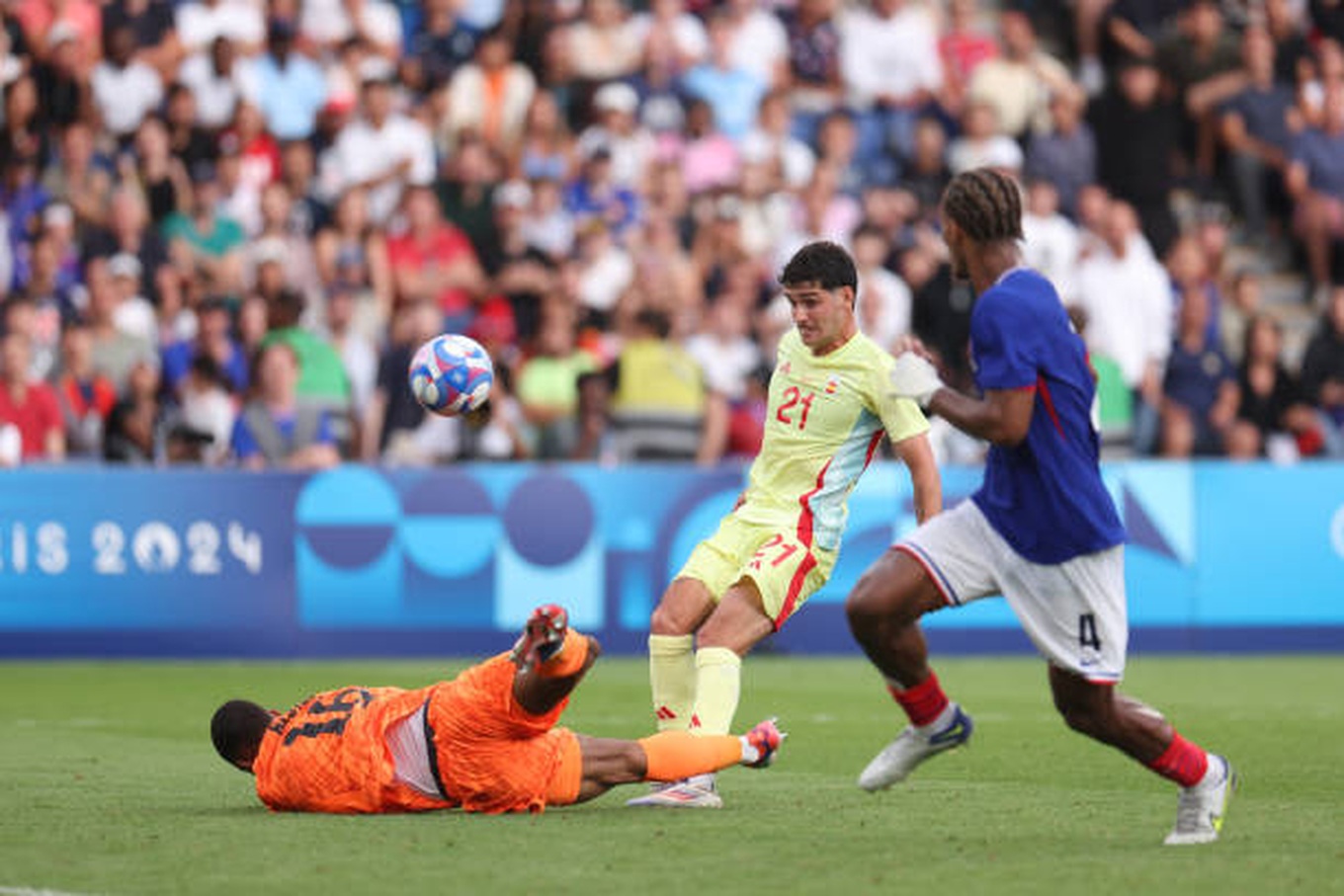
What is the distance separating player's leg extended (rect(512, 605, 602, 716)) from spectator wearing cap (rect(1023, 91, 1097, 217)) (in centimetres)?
1423

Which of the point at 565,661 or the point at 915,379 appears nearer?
the point at 915,379

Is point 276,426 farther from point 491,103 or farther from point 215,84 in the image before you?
point 491,103

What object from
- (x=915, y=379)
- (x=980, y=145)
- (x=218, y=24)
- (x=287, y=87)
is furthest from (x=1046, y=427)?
(x=218, y=24)

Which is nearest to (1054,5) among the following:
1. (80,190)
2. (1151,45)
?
(1151,45)

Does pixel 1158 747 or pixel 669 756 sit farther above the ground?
pixel 1158 747

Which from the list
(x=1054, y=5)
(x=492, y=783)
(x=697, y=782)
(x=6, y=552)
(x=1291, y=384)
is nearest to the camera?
(x=492, y=783)

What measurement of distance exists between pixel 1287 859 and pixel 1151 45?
16360 mm

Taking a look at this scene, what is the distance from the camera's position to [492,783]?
899cm

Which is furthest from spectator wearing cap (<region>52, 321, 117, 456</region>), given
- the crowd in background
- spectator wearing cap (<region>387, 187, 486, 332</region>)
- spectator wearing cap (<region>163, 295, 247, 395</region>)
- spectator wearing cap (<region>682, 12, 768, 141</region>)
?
spectator wearing cap (<region>682, 12, 768, 141</region>)

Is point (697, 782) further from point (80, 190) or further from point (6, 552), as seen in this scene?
point (80, 190)

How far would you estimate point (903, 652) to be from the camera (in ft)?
27.6

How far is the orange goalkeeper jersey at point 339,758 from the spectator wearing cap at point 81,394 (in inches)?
384

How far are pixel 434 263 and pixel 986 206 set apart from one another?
12429 mm

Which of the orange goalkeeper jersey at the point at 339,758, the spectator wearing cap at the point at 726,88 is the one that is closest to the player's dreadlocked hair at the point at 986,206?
the orange goalkeeper jersey at the point at 339,758
